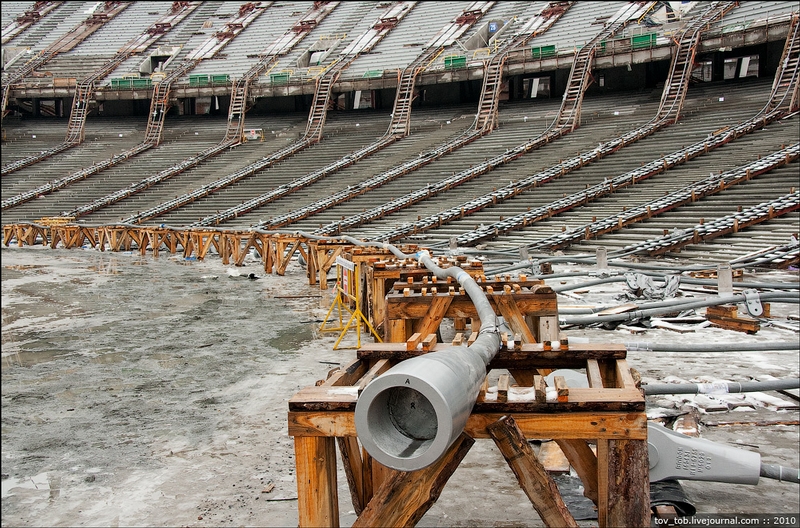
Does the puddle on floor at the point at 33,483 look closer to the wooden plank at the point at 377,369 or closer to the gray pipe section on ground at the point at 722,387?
the wooden plank at the point at 377,369

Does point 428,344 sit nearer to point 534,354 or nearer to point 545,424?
point 534,354

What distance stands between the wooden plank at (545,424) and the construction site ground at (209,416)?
123 cm

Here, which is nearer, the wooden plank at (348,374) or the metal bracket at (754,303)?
the wooden plank at (348,374)

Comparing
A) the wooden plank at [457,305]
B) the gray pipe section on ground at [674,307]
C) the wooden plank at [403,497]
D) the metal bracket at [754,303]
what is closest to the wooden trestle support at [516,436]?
the wooden plank at [403,497]

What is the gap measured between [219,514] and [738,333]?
7.78 meters

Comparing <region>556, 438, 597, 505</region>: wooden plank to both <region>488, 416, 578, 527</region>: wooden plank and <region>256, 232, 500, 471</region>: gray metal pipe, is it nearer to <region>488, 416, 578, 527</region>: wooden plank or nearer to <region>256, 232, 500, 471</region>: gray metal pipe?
<region>488, 416, 578, 527</region>: wooden plank

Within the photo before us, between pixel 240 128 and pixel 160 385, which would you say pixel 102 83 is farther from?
pixel 160 385

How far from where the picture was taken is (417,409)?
3.29 meters

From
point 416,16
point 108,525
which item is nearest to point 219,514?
point 108,525

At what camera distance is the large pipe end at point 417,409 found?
9.46ft

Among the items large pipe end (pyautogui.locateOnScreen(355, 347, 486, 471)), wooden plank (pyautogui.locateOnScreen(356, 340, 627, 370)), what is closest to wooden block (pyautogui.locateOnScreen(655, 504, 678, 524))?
wooden plank (pyautogui.locateOnScreen(356, 340, 627, 370))

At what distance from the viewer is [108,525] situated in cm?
477

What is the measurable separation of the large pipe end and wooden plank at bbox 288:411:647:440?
0.39m

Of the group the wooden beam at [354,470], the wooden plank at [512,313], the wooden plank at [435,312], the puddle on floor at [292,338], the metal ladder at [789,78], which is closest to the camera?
the wooden beam at [354,470]
